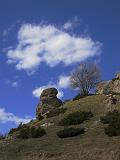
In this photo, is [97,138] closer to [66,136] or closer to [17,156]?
[66,136]

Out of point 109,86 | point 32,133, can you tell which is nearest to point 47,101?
point 109,86

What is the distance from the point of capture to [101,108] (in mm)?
49125

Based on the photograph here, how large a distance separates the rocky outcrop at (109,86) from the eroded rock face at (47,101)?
25.4 ft

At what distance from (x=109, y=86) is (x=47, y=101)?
10678 millimetres

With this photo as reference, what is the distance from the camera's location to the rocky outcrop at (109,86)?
207 feet

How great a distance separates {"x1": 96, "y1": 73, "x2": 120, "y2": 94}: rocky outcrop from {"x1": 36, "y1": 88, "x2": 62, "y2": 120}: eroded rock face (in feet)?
25.4

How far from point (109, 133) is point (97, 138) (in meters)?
1.15

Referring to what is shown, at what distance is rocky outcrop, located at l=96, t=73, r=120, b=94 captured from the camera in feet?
207

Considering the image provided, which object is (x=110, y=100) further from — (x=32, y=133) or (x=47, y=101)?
(x=32, y=133)

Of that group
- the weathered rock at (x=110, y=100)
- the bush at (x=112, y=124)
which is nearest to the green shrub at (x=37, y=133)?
the bush at (x=112, y=124)

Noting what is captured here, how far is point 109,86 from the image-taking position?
65438 mm

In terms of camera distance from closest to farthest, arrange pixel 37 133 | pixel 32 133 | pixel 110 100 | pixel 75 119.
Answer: pixel 37 133
pixel 32 133
pixel 75 119
pixel 110 100

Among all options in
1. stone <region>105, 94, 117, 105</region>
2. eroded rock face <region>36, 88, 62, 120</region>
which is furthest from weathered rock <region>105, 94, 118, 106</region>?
eroded rock face <region>36, 88, 62, 120</region>

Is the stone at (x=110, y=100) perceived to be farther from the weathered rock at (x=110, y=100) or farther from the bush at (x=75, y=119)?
the bush at (x=75, y=119)
